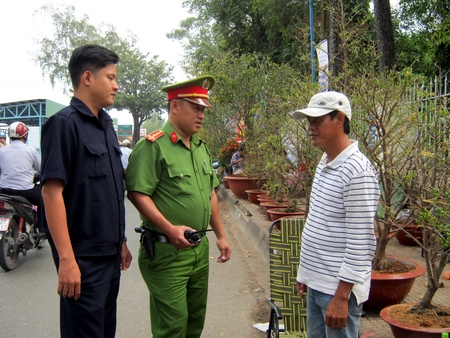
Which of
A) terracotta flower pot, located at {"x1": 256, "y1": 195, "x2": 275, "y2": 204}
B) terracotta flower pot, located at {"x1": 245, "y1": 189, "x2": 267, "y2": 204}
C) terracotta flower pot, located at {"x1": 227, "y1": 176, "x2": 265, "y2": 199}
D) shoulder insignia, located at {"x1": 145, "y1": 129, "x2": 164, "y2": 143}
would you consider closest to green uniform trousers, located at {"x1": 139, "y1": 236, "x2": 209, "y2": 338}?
shoulder insignia, located at {"x1": 145, "y1": 129, "x2": 164, "y2": 143}

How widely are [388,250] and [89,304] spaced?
4871mm

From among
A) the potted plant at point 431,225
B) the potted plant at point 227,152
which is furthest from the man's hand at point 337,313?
the potted plant at point 227,152

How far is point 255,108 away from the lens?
1070 cm

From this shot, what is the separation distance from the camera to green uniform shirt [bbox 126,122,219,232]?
2824 mm

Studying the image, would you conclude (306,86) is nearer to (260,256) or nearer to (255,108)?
(260,256)

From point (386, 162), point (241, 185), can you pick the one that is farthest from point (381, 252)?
point (241, 185)

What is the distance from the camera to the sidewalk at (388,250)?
3908mm

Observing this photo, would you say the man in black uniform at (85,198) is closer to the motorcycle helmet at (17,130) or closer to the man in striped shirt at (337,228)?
the man in striped shirt at (337,228)

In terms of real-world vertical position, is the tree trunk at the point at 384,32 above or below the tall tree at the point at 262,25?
below

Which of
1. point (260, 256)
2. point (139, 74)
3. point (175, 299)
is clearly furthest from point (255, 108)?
point (139, 74)

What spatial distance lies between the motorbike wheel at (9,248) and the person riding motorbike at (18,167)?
0.38 m

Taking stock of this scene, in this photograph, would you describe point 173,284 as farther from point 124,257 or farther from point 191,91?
point 191,91

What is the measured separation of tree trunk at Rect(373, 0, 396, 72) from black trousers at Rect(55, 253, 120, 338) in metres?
8.97

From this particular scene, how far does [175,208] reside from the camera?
2.88 metres
